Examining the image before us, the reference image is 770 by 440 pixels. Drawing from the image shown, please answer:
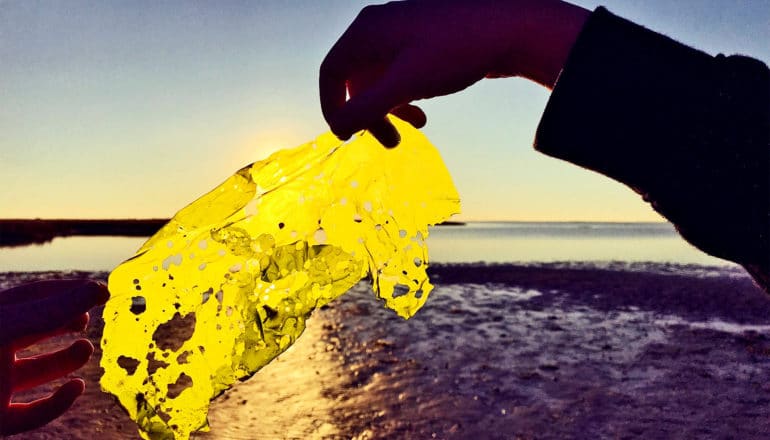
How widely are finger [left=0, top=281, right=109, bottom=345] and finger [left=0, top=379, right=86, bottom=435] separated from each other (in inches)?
9.0

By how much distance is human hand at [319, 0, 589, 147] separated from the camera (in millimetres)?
870

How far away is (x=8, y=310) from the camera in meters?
0.96

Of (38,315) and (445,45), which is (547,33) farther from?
(38,315)

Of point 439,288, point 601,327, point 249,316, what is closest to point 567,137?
point 249,316

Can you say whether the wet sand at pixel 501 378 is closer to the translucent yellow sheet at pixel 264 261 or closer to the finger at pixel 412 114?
the translucent yellow sheet at pixel 264 261

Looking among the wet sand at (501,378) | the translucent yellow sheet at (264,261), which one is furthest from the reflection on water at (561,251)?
the translucent yellow sheet at (264,261)

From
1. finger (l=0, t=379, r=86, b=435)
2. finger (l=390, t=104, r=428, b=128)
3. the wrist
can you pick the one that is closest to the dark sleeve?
A: the wrist

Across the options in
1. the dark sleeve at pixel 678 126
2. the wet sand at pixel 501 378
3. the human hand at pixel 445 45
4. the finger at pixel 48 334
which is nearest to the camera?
the dark sleeve at pixel 678 126

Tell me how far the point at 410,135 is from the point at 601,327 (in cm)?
1047

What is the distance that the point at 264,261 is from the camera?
5.37ft

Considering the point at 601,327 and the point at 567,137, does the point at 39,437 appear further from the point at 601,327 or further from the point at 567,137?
the point at 601,327

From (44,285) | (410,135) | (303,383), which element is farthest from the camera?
(303,383)

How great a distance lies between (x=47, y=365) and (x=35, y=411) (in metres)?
0.12

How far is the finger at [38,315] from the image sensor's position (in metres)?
0.95
